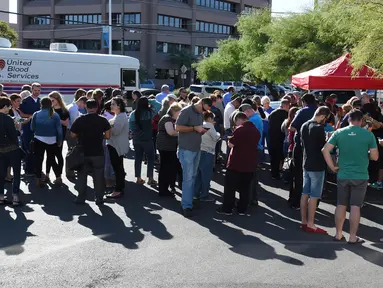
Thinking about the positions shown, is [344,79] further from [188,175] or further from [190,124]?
[188,175]

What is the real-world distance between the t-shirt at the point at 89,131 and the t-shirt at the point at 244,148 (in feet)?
7.25

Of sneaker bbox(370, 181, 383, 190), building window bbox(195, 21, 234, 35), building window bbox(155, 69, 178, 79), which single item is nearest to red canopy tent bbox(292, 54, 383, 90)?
sneaker bbox(370, 181, 383, 190)

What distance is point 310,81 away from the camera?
42.4ft

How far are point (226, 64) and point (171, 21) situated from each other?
26.6 metres

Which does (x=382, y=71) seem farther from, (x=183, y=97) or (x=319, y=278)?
(x=319, y=278)

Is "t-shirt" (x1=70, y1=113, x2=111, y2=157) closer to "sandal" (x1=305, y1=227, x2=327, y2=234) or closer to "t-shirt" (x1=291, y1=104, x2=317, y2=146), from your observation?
"t-shirt" (x1=291, y1=104, x2=317, y2=146)

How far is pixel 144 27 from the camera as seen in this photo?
6253cm

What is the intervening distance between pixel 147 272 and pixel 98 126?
342 centimetres

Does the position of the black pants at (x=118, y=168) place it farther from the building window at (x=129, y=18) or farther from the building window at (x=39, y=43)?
the building window at (x=39, y=43)

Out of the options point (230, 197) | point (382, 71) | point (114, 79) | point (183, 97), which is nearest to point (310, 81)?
point (382, 71)

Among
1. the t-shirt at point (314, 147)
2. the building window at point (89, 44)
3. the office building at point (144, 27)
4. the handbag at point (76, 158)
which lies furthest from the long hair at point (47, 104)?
the building window at point (89, 44)

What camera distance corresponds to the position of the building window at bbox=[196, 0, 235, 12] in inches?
2683

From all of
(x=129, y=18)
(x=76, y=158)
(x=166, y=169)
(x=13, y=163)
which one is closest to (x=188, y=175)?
(x=166, y=169)

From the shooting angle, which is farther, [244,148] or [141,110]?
[141,110]
